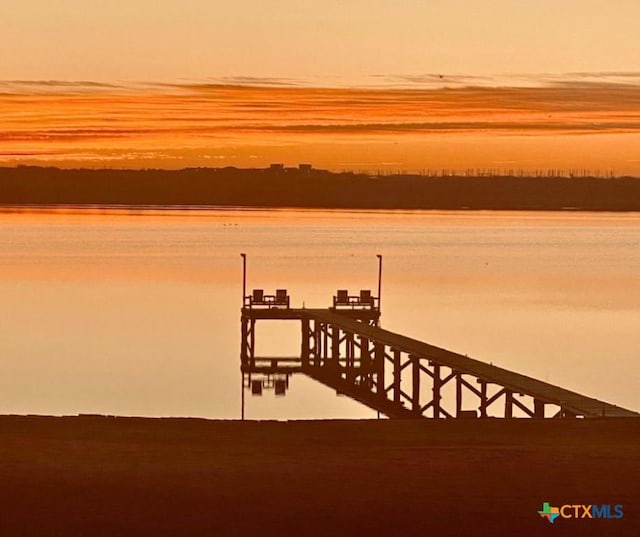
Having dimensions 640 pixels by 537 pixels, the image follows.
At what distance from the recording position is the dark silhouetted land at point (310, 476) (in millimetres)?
8117

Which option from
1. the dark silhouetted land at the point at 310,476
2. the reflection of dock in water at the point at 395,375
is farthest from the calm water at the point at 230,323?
the dark silhouetted land at the point at 310,476

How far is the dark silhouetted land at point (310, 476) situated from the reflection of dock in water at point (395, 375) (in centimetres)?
1255

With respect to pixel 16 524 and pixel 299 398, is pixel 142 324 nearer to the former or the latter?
pixel 299 398

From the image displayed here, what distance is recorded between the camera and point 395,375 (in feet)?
125

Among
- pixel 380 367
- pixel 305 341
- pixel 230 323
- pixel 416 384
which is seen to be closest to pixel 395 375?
pixel 416 384

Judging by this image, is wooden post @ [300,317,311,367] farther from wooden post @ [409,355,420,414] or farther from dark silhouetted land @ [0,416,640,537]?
dark silhouetted land @ [0,416,640,537]

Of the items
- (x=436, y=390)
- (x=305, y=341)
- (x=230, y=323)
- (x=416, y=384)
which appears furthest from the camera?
(x=230, y=323)

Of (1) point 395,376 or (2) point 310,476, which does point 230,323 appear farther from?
(2) point 310,476

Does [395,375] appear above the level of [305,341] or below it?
below

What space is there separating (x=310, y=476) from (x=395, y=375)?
2866 centimetres

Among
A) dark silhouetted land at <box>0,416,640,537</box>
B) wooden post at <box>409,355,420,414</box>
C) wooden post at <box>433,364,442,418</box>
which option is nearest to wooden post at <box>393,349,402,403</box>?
wooden post at <box>409,355,420,414</box>

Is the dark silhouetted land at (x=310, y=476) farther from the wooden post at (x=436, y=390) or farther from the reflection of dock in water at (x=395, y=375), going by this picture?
the wooden post at (x=436, y=390)

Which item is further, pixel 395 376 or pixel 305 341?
pixel 305 341

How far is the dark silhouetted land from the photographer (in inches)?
320
